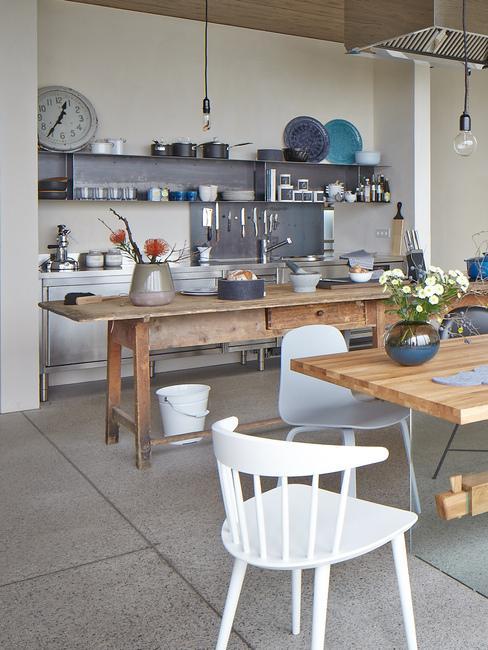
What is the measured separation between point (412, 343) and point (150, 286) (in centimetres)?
154

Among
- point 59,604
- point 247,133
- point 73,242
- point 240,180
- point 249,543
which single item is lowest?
point 59,604

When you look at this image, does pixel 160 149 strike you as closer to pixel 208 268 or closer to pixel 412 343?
pixel 208 268

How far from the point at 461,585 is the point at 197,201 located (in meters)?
4.47

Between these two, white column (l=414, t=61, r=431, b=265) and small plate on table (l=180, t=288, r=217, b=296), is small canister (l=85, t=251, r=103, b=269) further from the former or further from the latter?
white column (l=414, t=61, r=431, b=265)

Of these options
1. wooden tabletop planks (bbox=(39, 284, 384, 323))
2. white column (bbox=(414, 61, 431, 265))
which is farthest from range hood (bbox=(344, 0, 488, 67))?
white column (bbox=(414, 61, 431, 265))

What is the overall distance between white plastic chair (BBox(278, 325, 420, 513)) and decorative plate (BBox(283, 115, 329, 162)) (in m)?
4.12

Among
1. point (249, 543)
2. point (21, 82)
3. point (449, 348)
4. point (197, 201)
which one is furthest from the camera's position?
point (197, 201)

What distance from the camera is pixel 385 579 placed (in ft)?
8.31

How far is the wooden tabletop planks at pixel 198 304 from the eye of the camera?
3.50 m

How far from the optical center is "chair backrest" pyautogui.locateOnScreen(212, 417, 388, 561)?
1.65 metres

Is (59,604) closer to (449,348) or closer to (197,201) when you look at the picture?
(449,348)

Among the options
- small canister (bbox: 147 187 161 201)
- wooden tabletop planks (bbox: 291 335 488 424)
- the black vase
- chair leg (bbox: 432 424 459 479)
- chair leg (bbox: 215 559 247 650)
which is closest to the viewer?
chair leg (bbox: 215 559 247 650)

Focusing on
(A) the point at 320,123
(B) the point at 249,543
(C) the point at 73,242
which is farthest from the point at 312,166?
(B) the point at 249,543

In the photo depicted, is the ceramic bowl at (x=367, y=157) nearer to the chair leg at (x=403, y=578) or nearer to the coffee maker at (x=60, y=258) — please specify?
the coffee maker at (x=60, y=258)
